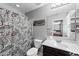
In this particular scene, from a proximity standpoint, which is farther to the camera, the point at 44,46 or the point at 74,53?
the point at 44,46

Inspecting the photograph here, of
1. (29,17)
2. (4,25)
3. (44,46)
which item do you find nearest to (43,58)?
(44,46)

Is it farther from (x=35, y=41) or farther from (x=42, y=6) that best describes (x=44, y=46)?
(x=42, y=6)

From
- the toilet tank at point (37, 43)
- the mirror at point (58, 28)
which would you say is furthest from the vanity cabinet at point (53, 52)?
the mirror at point (58, 28)

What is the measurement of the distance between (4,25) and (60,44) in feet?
3.39

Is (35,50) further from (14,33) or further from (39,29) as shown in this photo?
(14,33)

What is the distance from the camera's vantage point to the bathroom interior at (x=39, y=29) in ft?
4.03

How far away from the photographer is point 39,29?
133cm

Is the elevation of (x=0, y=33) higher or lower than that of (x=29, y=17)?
lower

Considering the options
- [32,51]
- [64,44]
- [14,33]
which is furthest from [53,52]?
[14,33]

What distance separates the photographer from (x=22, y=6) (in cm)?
134

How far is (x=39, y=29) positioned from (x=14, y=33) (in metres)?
0.47

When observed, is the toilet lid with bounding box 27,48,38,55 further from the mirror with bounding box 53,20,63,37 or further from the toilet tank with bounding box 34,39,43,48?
the mirror with bounding box 53,20,63,37

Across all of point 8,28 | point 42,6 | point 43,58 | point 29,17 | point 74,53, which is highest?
point 42,6

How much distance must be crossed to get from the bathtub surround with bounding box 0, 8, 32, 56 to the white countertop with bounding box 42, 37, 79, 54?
37 centimetres
